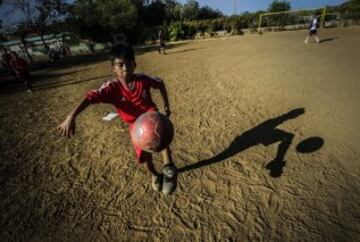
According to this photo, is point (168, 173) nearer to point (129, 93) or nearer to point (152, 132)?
point (152, 132)

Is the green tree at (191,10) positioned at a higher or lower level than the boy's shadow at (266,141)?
higher

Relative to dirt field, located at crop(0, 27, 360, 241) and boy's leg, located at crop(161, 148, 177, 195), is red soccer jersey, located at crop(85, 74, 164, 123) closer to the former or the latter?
boy's leg, located at crop(161, 148, 177, 195)

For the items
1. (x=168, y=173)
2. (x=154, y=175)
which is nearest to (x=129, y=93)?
(x=168, y=173)

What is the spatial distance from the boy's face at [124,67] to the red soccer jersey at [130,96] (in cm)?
13

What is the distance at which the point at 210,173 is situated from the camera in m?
3.75

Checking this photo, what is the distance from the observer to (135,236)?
9.20 ft

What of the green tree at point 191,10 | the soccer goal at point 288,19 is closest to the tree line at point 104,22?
the soccer goal at point 288,19

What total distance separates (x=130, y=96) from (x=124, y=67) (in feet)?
1.32

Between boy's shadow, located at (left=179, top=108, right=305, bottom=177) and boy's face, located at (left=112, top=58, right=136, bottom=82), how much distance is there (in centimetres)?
197

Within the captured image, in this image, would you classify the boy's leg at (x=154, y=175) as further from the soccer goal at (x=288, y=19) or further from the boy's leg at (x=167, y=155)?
the soccer goal at (x=288, y=19)

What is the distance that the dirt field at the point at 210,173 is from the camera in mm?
2848

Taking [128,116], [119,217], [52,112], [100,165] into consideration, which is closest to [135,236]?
[119,217]

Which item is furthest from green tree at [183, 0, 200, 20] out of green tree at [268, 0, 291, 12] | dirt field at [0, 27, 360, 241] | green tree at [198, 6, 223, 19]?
dirt field at [0, 27, 360, 241]

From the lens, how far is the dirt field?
9.34 feet
